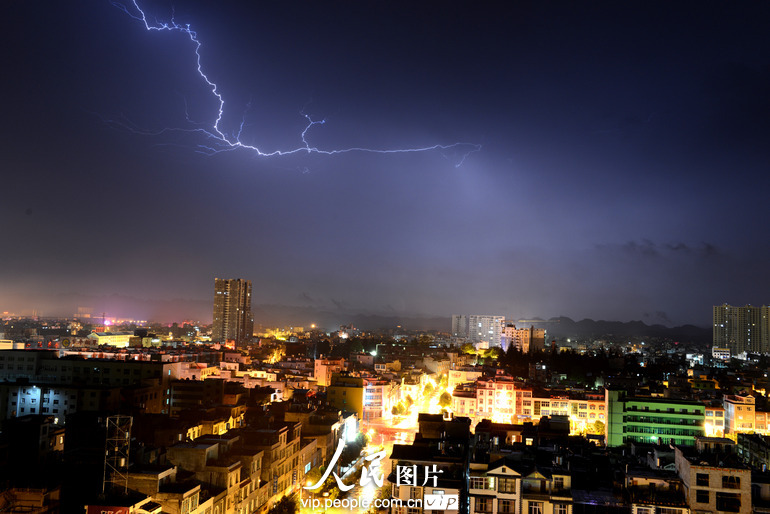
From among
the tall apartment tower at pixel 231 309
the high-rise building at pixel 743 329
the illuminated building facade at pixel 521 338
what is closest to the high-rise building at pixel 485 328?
the illuminated building facade at pixel 521 338

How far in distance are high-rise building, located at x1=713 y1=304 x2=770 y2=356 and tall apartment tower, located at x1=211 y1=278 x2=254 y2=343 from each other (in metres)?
61.8

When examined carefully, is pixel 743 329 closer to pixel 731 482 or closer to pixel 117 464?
pixel 731 482

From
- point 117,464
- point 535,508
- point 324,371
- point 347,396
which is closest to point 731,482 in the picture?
point 535,508

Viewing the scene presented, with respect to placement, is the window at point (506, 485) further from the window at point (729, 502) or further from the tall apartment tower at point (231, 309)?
the tall apartment tower at point (231, 309)

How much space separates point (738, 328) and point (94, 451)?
8435 cm

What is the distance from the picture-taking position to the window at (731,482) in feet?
28.8

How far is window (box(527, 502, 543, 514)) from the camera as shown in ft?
28.9

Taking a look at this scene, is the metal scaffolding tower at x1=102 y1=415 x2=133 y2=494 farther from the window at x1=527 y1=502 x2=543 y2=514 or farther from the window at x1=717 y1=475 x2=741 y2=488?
the window at x1=717 y1=475 x2=741 y2=488

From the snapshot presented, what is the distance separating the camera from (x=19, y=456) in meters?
10.6

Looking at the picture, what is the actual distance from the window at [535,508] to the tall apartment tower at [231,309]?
69480 mm

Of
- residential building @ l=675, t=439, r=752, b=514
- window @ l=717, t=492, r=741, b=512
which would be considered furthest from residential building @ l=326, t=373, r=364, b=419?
window @ l=717, t=492, r=741, b=512

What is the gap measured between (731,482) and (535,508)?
2.92m

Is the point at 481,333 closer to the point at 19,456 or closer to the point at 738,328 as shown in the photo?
the point at 738,328

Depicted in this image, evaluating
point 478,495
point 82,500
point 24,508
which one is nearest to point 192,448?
point 82,500
